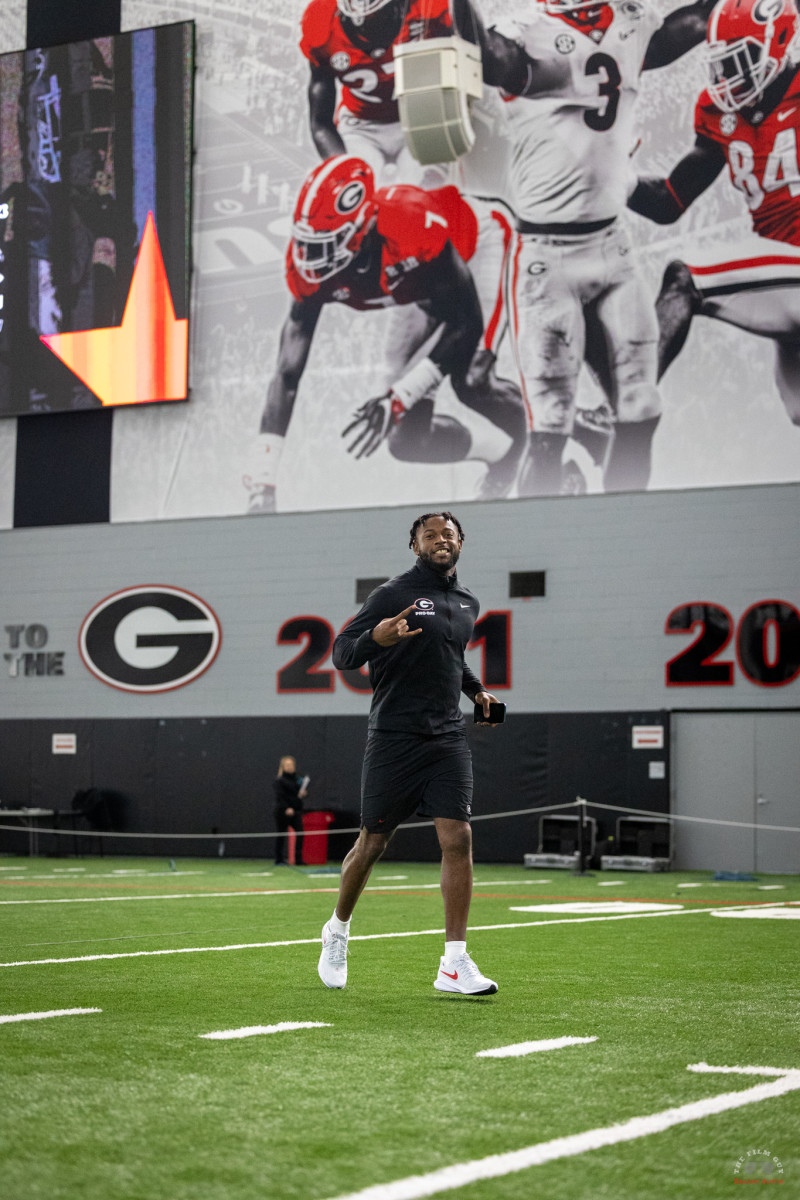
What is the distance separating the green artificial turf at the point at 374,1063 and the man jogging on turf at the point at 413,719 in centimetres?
57

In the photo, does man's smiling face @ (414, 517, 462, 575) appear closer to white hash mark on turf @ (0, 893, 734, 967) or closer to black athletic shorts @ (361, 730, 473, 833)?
black athletic shorts @ (361, 730, 473, 833)

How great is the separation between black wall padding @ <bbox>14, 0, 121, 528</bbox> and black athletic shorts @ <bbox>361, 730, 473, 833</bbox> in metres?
19.0

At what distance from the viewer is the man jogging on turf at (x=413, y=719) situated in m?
6.25

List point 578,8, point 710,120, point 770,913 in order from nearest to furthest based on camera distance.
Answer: point 770,913 → point 710,120 → point 578,8

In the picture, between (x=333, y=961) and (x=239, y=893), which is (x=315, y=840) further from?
(x=333, y=961)

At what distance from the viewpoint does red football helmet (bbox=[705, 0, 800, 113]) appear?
69.2 feet

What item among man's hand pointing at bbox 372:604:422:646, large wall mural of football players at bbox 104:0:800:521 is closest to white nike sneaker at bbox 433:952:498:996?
man's hand pointing at bbox 372:604:422:646

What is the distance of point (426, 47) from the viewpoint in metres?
21.8

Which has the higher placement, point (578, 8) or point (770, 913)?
point (578, 8)

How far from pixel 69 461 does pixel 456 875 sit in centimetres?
1989

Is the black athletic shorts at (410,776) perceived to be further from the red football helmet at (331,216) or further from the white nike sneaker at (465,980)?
the red football helmet at (331,216)

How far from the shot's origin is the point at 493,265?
22219mm

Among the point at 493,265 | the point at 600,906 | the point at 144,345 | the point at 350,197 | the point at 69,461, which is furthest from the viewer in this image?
the point at 69,461

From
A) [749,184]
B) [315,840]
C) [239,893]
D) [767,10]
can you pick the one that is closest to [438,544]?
[239,893]
